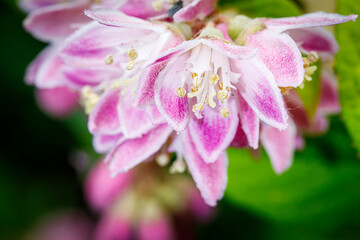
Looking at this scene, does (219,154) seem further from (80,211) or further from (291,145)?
(80,211)

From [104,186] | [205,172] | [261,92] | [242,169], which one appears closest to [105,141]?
[205,172]

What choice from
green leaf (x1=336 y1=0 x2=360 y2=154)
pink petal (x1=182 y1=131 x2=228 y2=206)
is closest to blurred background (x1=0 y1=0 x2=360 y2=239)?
green leaf (x1=336 y1=0 x2=360 y2=154)

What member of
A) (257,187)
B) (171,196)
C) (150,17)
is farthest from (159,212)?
(150,17)

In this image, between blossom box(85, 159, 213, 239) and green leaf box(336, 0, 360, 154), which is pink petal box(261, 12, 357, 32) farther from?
blossom box(85, 159, 213, 239)

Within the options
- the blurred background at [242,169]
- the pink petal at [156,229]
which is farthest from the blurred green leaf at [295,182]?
the pink petal at [156,229]

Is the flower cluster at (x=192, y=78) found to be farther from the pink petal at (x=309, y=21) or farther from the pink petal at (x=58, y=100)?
the pink petal at (x=58, y=100)

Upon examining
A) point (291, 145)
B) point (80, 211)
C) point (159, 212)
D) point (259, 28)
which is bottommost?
point (80, 211)
